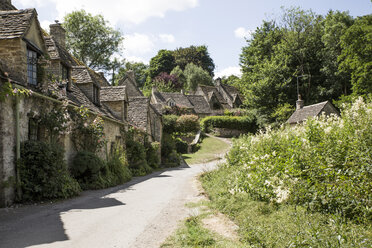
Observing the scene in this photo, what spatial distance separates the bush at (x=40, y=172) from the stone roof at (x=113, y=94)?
1113 cm

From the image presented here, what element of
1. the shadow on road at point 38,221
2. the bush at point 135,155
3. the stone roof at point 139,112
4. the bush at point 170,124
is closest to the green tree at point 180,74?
the bush at point 170,124

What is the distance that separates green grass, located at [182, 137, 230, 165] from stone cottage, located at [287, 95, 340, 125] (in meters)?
8.82

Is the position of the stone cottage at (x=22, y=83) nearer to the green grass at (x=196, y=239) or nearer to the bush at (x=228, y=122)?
the green grass at (x=196, y=239)

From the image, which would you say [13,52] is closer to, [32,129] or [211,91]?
[32,129]

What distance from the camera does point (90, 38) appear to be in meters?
48.6

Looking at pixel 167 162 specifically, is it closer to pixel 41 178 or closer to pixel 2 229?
pixel 41 178

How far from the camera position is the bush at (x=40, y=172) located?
9.25m

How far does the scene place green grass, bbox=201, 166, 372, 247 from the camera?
4375mm

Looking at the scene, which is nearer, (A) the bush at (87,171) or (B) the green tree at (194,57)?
(A) the bush at (87,171)

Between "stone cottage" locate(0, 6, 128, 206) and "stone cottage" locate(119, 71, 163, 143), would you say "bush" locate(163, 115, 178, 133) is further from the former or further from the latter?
"stone cottage" locate(0, 6, 128, 206)

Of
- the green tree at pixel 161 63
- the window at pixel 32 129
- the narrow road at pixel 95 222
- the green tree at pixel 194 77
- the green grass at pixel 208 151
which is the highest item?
the green tree at pixel 161 63

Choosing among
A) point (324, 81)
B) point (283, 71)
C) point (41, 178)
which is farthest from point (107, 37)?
point (41, 178)

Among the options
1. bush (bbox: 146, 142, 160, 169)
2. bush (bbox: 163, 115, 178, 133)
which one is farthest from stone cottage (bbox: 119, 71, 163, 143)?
bush (bbox: 163, 115, 178, 133)

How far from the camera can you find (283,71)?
41.4m
